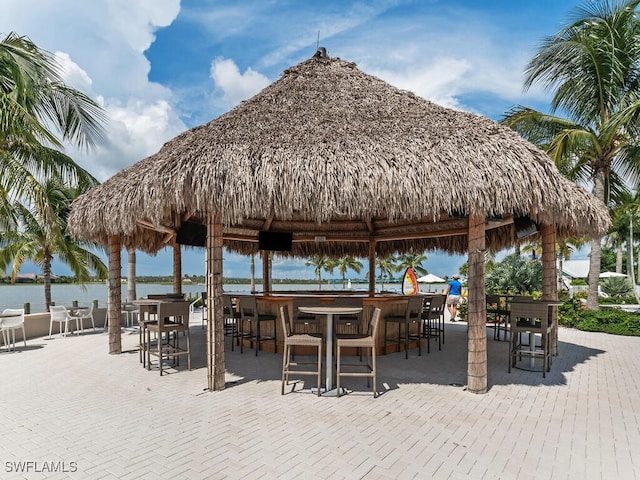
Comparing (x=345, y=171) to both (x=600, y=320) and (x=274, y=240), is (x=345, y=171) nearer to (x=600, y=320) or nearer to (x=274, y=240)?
(x=274, y=240)

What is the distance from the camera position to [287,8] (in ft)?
24.4

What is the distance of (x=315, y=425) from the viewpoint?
4.00 meters

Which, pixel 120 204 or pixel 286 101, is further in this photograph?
pixel 286 101

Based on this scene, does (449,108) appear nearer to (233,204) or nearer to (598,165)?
(233,204)

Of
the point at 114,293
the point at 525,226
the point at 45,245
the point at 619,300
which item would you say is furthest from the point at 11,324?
the point at 619,300

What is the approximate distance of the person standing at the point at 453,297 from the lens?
13.7 m

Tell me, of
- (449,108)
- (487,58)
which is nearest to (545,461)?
(449,108)

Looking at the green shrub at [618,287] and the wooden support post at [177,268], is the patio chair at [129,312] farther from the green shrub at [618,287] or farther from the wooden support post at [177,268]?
the green shrub at [618,287]

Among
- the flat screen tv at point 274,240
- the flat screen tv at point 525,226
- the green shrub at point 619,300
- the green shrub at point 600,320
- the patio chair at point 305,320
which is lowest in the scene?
the green shrub at point 619,300

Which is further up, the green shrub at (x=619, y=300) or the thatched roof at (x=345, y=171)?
the thatched roof at (x=345, y=171)

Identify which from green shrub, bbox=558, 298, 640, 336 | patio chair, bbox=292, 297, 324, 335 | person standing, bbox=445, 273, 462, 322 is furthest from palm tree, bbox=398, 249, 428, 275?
patio chair, bbox=292, 297, 324, 335

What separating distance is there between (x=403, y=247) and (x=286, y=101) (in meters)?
7.13

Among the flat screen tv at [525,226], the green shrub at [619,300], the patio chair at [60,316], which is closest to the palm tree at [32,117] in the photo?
the patio chair at [60,316]

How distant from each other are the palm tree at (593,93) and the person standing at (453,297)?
403 centimetres
